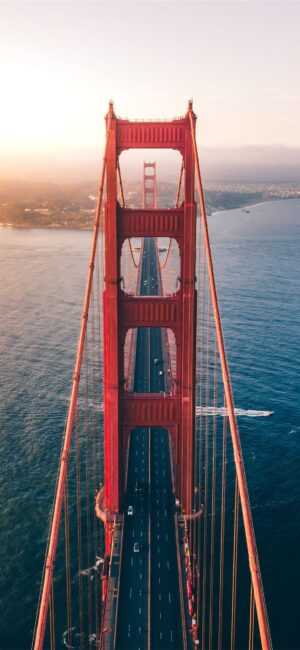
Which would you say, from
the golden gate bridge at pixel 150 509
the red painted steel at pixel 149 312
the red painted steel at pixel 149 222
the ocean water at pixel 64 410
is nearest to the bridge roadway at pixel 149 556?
the golden gate bridge at pixel 150 509

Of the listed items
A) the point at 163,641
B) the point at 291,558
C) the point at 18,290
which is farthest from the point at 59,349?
the point at 163,641

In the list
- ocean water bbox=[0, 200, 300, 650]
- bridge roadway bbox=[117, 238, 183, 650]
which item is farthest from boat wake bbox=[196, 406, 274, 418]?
bridge roadway bbox=[117, 238, 183, 650]

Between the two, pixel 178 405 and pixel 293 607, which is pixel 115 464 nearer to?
pixel 178 405

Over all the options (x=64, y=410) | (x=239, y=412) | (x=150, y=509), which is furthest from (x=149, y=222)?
(x=64, y=410)

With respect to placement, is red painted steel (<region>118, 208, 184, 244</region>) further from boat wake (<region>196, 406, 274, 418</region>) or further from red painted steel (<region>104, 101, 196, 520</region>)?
boat wake (<region>196, 406, 274, 418</region>)

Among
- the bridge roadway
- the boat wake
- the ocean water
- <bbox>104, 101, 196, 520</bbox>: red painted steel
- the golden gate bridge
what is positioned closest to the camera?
the bridge roadway

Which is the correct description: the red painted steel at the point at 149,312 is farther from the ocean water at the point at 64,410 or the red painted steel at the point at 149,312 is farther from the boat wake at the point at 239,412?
the boat wake at the point at 239,412
